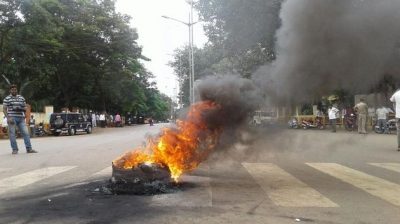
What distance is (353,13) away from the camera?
6059mm

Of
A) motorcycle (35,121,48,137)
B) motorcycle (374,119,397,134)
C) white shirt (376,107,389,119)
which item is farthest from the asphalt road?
motorcycle (35,121,48,137)

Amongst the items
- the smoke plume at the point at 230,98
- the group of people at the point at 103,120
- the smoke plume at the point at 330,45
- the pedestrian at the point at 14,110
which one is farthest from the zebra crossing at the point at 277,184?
the group of people at the point at 103,120

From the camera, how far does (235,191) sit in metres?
5.54

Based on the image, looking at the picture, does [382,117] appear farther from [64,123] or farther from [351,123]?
[64,123]

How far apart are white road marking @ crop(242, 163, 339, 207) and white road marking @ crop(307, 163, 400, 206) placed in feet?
2.74

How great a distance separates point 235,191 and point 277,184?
89 cm

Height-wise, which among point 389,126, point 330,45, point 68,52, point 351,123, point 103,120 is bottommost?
point 389,126

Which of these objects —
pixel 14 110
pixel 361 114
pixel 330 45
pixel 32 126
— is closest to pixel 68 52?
pixel 32 126

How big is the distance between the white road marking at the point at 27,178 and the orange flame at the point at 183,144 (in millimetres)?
1644

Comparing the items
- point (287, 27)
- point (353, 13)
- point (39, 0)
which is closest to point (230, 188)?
point (287, 27)

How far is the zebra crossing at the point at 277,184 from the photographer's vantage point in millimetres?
4918

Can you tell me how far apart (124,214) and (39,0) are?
25.0 m

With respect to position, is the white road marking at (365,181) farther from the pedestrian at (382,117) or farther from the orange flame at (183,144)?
the pedestrian at (382,117)

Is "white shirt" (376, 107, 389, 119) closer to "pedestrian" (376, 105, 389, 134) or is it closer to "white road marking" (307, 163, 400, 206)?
"pedestrian" (376, 105, 389, 134)
